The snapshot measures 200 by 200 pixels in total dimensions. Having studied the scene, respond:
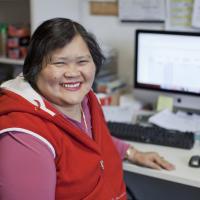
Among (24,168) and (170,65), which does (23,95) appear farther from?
(170,65)

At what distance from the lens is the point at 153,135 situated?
173 cm

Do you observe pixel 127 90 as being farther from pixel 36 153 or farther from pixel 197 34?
pixel 36 153

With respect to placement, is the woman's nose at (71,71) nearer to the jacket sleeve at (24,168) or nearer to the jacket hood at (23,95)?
the jacket hood at (23,95)

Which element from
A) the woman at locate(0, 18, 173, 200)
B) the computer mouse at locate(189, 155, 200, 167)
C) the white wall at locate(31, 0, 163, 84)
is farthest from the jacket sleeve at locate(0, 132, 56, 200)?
the white wall at locate(31, 0, 163, 84)

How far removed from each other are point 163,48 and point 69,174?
1.02 metres

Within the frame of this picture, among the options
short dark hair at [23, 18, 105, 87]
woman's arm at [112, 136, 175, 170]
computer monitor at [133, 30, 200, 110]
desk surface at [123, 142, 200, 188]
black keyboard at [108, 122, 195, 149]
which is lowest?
desk surface at [123, 142, 200, 188]

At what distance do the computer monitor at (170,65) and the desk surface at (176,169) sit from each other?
38cm

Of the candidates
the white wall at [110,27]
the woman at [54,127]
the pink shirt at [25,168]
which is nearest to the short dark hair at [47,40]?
the woman at [54,127]

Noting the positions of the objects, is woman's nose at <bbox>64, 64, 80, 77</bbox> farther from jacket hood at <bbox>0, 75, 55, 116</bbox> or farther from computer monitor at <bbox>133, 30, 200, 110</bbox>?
computer monitor at <bbox>133, 30, 200, 110</bbox>

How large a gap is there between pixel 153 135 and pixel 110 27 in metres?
0.89

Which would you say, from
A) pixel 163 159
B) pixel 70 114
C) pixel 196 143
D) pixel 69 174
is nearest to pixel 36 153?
pixel 69 174

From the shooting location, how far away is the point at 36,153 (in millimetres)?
1100

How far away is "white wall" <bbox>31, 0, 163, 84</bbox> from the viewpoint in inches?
89.2

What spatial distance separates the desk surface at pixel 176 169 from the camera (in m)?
1.42
